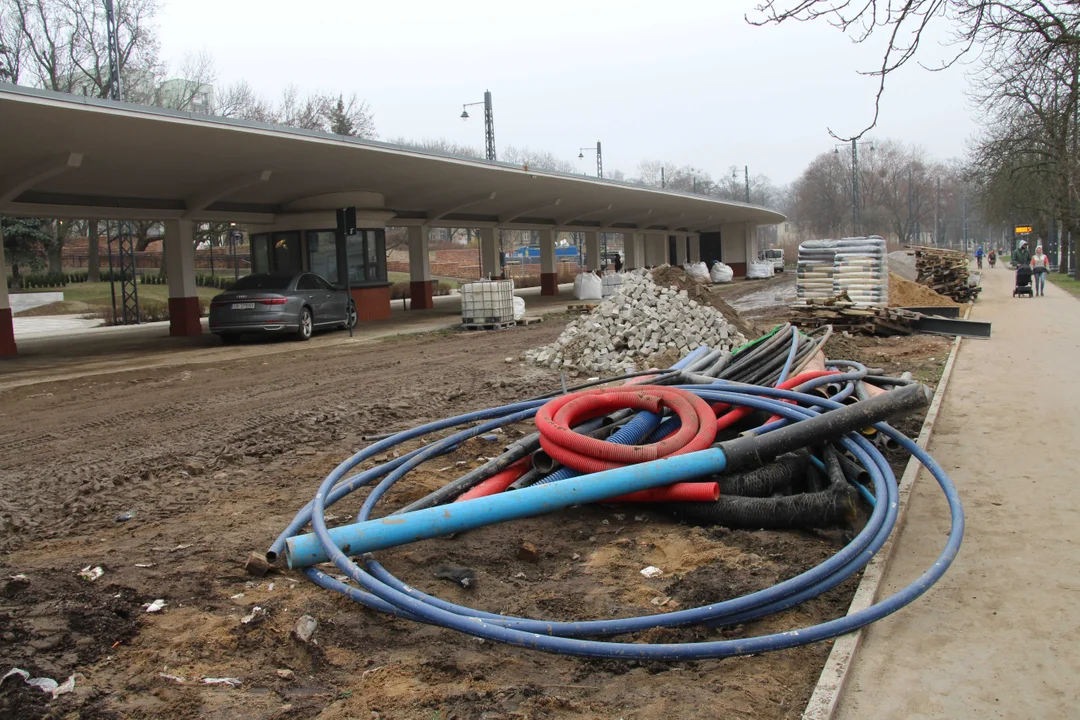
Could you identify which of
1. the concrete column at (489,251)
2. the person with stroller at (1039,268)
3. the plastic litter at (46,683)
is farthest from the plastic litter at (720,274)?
the plastic litter at (46,683)

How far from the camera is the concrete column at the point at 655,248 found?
171ft

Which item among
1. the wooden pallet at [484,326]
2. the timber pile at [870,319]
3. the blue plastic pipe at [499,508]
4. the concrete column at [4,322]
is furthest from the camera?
the wooden pallet at [484,326]

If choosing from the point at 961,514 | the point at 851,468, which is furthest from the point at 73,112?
the point at 961,514

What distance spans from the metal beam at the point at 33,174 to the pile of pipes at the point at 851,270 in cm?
1608

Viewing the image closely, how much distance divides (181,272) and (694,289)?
43.1ft

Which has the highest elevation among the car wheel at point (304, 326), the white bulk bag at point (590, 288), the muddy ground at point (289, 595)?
the white bulk bag at point (590, 288)

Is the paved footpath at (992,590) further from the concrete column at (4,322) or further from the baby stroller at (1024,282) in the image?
the baby stroller at (1024,282)

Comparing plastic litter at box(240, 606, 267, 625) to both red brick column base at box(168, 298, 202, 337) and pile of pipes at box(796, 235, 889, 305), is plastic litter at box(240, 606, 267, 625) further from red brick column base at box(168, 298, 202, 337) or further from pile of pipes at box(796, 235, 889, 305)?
red brick column base at box(168, 298, 202, 337)

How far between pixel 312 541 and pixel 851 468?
3747 millimetres

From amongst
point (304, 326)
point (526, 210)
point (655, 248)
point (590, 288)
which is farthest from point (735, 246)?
point (304, 326)

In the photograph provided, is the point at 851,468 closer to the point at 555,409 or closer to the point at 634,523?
the point at 634,523

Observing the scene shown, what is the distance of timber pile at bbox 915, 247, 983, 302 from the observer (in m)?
28.5

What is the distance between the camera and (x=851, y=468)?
5977mm

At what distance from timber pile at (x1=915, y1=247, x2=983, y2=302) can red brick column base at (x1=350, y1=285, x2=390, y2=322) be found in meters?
17.8
